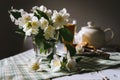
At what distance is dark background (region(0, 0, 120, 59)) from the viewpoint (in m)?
2.29

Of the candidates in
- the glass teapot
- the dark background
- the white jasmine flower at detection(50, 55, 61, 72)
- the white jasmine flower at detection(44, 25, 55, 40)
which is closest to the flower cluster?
the white jasmine flower at detection(44, 25, 55, 40)

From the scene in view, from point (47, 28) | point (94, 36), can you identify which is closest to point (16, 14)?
point (47, 28)

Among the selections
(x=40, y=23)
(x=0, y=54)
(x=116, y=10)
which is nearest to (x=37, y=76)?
(x=40, y=23)

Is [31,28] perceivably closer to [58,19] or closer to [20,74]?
[58,19]


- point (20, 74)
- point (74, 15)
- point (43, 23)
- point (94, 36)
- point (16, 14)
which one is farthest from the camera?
point (74, 15)

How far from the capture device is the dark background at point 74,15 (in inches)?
90.4

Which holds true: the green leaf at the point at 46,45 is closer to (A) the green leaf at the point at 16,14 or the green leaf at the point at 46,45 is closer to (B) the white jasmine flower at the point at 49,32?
(B) the white jasmine flower at the point at 49,32

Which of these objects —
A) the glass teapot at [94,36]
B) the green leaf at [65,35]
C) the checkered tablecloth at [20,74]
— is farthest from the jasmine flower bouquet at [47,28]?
the glass teapot at [94,36]

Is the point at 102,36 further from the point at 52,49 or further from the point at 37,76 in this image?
the point at 37,76

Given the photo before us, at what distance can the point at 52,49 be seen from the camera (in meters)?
1.19

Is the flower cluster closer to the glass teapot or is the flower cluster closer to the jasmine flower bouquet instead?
the jasmine flower bouquet

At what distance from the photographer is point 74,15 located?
2406mm

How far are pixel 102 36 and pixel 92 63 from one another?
0.53 meters

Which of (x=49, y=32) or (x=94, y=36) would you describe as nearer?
(x=49, y=32)
